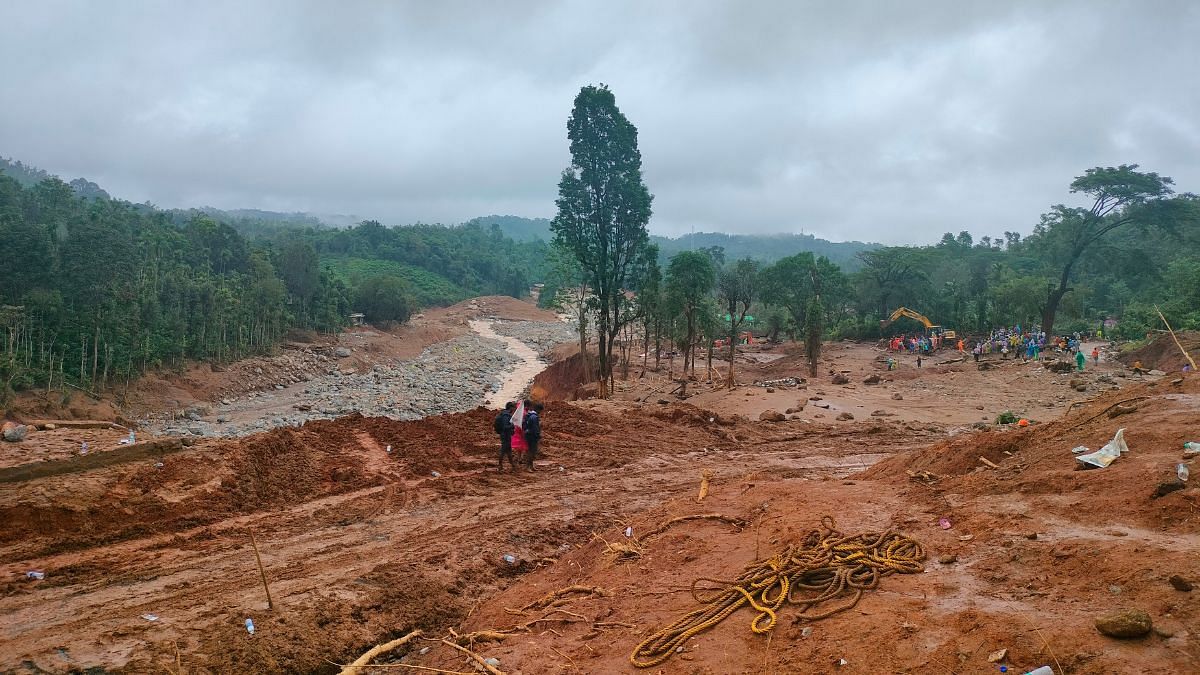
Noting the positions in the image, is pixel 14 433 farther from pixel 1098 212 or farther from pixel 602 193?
pixel 1098 212

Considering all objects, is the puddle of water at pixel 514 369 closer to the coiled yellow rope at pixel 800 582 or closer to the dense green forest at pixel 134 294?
the dense green forest at pixel 134 294

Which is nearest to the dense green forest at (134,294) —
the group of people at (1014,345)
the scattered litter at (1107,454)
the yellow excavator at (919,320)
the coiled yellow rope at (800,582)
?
the coiled yellow rope at (800,582)

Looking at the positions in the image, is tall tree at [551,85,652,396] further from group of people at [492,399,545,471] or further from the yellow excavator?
the yellow excavator

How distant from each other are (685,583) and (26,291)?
85.4ft

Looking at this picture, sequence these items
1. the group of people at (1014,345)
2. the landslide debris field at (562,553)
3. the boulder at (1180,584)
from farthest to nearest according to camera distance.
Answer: the group of people at (1014,345) → the landslide debris field at (562,553) → the boulder at (1180,584)

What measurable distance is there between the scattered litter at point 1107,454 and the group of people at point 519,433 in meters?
7.87

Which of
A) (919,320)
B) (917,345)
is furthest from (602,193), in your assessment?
(919,320)

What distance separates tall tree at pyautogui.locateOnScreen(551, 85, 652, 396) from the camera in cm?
2177

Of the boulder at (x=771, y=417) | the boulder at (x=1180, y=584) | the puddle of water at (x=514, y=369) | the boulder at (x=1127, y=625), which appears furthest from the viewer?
the puddle of water at (x=514, y=369)

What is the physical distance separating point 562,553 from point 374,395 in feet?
69.9

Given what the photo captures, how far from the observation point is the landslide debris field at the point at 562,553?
163 inches

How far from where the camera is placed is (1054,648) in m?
3.48

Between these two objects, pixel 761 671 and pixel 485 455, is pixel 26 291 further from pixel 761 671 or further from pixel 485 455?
pixel 761 671

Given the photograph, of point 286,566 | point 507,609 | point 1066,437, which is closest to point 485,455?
point 286,566
